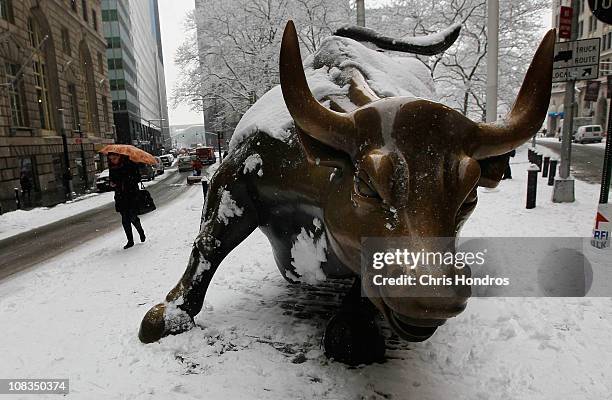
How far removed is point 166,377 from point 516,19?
90.0 ft

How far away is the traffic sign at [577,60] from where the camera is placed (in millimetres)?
7094

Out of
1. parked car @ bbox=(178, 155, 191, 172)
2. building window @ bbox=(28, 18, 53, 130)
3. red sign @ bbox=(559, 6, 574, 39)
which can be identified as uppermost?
building window @ bbox=(28, 18, 53, 130)

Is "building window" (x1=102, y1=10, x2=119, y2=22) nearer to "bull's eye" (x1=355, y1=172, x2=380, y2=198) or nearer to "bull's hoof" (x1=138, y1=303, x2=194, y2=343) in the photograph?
"bull's hoof" (x1=138, y1=303, x2=194, y2=343)

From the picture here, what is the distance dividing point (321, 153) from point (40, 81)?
1022 inches

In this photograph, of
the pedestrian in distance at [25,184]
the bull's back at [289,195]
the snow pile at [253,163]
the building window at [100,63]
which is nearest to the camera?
the bull's back at [289,195]

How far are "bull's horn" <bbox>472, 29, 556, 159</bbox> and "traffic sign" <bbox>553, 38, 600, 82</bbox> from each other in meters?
6.29

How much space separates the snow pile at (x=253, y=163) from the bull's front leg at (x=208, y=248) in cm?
13

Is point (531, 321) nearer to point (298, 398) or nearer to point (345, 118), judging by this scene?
point (298, 398)

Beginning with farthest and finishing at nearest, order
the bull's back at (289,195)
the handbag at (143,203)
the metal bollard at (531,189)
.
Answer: the metal bollard at (531,189), the handbag at (143,203), the bull's back at (289,195)

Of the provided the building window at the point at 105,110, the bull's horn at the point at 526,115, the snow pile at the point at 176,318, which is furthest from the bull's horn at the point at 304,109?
the building window at the point at 105,110

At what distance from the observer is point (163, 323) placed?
3244 mm

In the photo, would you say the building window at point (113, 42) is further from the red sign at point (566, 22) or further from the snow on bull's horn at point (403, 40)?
the snow on bull's horn at point (403, 40)

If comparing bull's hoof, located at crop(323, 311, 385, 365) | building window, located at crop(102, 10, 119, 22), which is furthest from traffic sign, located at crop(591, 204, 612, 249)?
building window, located at crop(102, 10, 119, 22)

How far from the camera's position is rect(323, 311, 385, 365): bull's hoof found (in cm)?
A: 286
